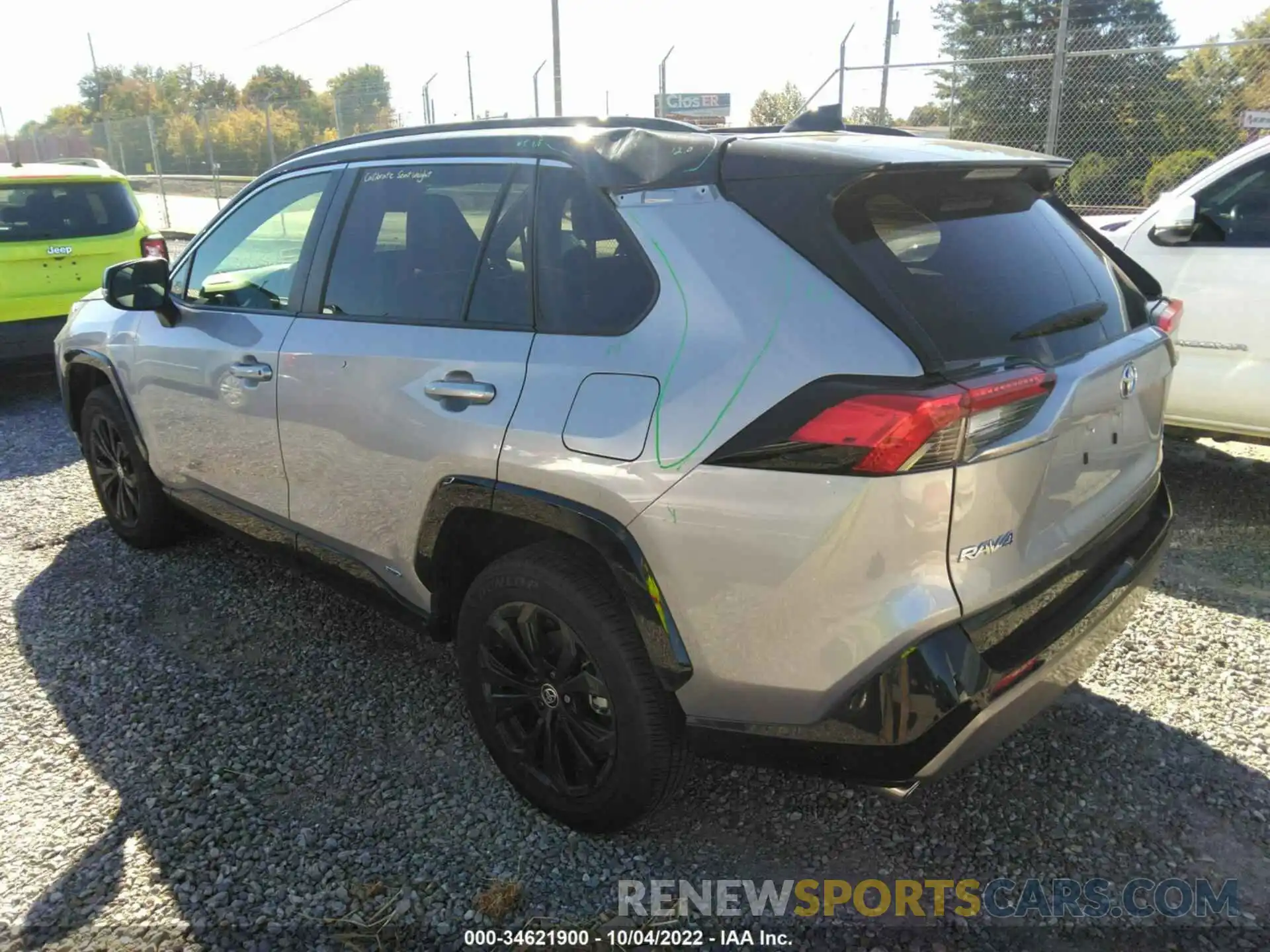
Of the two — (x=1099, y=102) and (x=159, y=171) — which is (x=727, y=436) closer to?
(x=1099, y=102)

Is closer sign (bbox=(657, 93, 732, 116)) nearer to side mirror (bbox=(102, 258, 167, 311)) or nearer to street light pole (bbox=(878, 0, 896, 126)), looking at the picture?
street light pole (bbox=(878, 0, 896, 126))

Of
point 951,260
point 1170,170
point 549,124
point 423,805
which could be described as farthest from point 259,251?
point 1170,170

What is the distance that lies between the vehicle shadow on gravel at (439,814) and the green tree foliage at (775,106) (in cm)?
1345

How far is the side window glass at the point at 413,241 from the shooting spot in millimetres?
2711

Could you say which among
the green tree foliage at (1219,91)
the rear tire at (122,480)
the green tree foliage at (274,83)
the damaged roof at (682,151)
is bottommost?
the rear tire at (122,480)

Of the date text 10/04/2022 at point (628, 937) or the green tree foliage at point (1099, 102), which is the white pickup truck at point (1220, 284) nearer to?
the date text 10/04/2022 at point (628, 937)

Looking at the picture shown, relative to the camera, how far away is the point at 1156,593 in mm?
3891

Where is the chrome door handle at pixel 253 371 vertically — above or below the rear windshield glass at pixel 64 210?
below

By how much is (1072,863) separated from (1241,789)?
65 cm

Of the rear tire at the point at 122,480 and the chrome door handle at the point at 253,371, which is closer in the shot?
the chrome door handle at the point at 253,371

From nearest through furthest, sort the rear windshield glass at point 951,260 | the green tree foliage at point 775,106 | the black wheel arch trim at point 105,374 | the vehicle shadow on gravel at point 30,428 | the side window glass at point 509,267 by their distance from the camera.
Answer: the rear windshield glass at point 951,260 → the side window glass at point 509,267 → the black wheel arch trim at point 105,374 → the vehicle shadow on gravel at point 30,428 → the green tree foliage at point 775,106

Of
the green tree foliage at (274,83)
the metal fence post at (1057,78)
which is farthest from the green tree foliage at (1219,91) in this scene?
the green tree foliage at (274,83)

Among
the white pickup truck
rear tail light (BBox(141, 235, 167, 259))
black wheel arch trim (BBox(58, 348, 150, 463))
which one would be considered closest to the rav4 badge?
the white pickup truck

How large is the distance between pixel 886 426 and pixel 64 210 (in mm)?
7521
